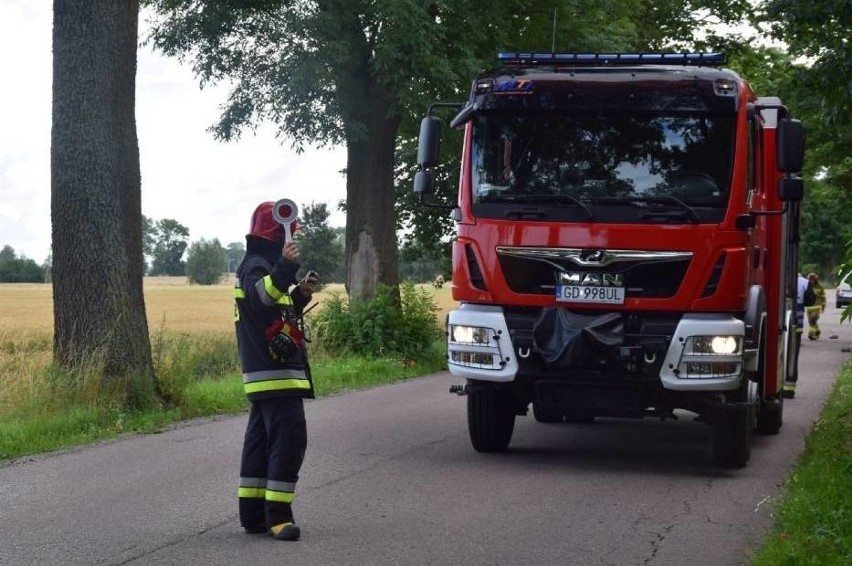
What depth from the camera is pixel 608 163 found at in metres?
10.2

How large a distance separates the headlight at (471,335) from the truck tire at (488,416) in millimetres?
494

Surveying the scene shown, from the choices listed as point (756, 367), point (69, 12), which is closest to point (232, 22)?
point (69, 12)

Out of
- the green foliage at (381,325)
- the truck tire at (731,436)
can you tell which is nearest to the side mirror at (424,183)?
the truck tire at (731,436)

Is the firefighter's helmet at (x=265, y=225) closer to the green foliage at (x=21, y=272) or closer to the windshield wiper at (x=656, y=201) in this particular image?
the windshield wiper at (x=656, y=201)

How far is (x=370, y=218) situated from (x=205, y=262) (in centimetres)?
11635

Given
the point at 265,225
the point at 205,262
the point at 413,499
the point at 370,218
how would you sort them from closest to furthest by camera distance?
the point at 265,225 < the point at 413,499 < the point at 370,218 < the point at 205,262

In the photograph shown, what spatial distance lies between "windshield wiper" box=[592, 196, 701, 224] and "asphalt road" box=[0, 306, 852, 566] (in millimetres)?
1969

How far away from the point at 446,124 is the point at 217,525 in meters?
17.3

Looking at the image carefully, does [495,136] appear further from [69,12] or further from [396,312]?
[396,312]

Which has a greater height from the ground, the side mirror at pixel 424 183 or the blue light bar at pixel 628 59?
the blue light bar at pixel 628 59

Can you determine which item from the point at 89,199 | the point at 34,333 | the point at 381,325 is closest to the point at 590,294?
the point at 89,199

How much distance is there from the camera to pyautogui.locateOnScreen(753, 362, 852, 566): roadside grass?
672 cm

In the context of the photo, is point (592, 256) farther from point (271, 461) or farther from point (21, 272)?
point (21, 272)

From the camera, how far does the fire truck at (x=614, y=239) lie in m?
9.73
